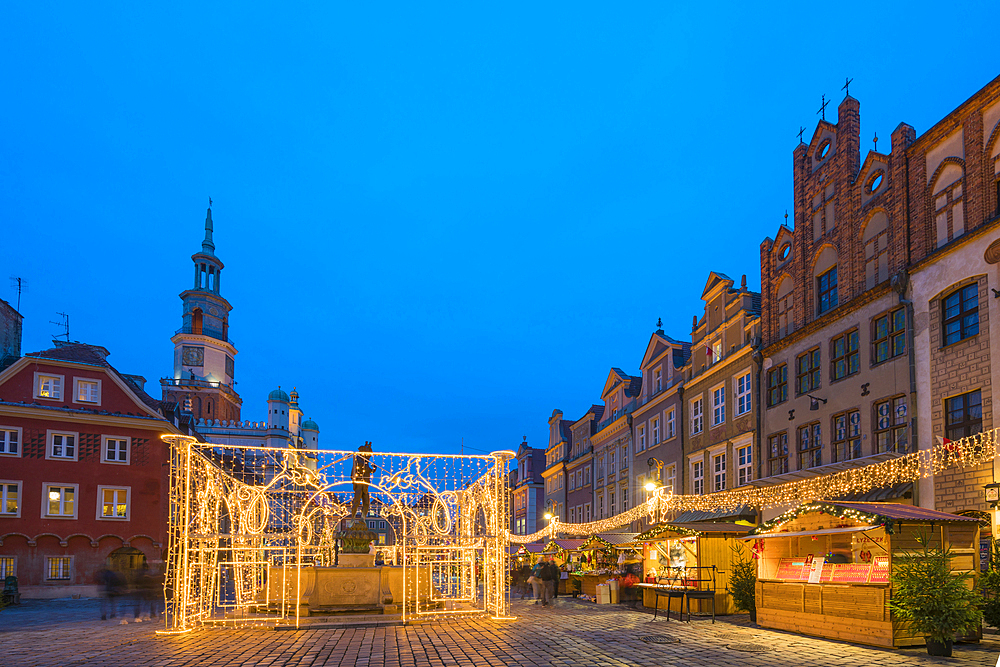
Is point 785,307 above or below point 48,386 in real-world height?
above

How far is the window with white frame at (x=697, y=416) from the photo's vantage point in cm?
3544

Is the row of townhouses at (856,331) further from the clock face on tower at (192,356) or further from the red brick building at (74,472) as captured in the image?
the clock face on tower at (192,356)

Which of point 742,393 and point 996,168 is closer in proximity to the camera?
point 996,168

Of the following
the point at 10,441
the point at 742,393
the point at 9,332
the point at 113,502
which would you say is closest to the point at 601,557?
the point at 742,393

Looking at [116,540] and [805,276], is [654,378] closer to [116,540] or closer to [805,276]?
[805,276]

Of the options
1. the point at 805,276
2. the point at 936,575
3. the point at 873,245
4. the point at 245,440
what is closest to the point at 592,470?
the point at 805,276

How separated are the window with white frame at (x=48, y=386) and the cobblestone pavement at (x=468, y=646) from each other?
2108 cm

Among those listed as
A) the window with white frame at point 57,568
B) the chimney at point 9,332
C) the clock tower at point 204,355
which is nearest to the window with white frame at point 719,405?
the window with white frame at point 57,568

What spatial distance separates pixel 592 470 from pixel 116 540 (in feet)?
92.3

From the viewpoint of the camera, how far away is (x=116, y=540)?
39844mm

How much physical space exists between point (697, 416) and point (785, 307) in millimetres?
8280

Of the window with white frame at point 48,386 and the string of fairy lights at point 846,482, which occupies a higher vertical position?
the window with white frame at point 48,386

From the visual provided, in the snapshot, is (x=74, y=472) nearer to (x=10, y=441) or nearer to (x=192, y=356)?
(x=10, y=441)

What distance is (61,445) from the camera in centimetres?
3912
